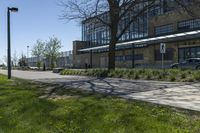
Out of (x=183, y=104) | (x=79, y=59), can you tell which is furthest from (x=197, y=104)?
(x=79, y=59)

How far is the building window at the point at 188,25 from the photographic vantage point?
54172 mm

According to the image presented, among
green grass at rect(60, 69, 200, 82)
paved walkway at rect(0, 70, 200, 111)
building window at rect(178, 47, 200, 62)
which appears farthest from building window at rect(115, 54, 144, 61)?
paved walkway at rect(0, 70, 200, 111)

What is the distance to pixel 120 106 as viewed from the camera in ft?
30.8

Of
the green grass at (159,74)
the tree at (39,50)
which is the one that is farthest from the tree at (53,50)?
the green grass at (159,74)

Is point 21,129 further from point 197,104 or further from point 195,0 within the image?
point 195,0

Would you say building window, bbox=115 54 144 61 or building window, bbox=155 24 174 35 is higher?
building window, bbox=155 24 174 35

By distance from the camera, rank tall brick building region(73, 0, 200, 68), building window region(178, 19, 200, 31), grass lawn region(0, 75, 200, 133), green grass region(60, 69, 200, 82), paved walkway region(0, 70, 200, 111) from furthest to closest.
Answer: building window region(178, 19, 200, 31) → tall brick building region(73, 0, 200, 68) → green grass region(60, 69, 200, 82) → paved walkway region(0, 70, 200, 111) → grass lawn region(0, 75, 200, 133)

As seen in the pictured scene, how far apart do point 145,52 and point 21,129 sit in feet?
186

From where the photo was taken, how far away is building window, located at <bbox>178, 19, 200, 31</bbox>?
54172 millimetres

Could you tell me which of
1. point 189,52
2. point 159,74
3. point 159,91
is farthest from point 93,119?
point 189,52

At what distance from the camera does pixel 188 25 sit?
5678cm

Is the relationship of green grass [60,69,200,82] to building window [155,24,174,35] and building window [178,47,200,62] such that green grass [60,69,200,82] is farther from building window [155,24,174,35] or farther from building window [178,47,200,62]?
building window [155,24,174,35]

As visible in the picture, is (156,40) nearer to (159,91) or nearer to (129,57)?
(129,57)

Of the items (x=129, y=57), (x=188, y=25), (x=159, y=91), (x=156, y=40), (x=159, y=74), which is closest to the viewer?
(x=159, y=91)
